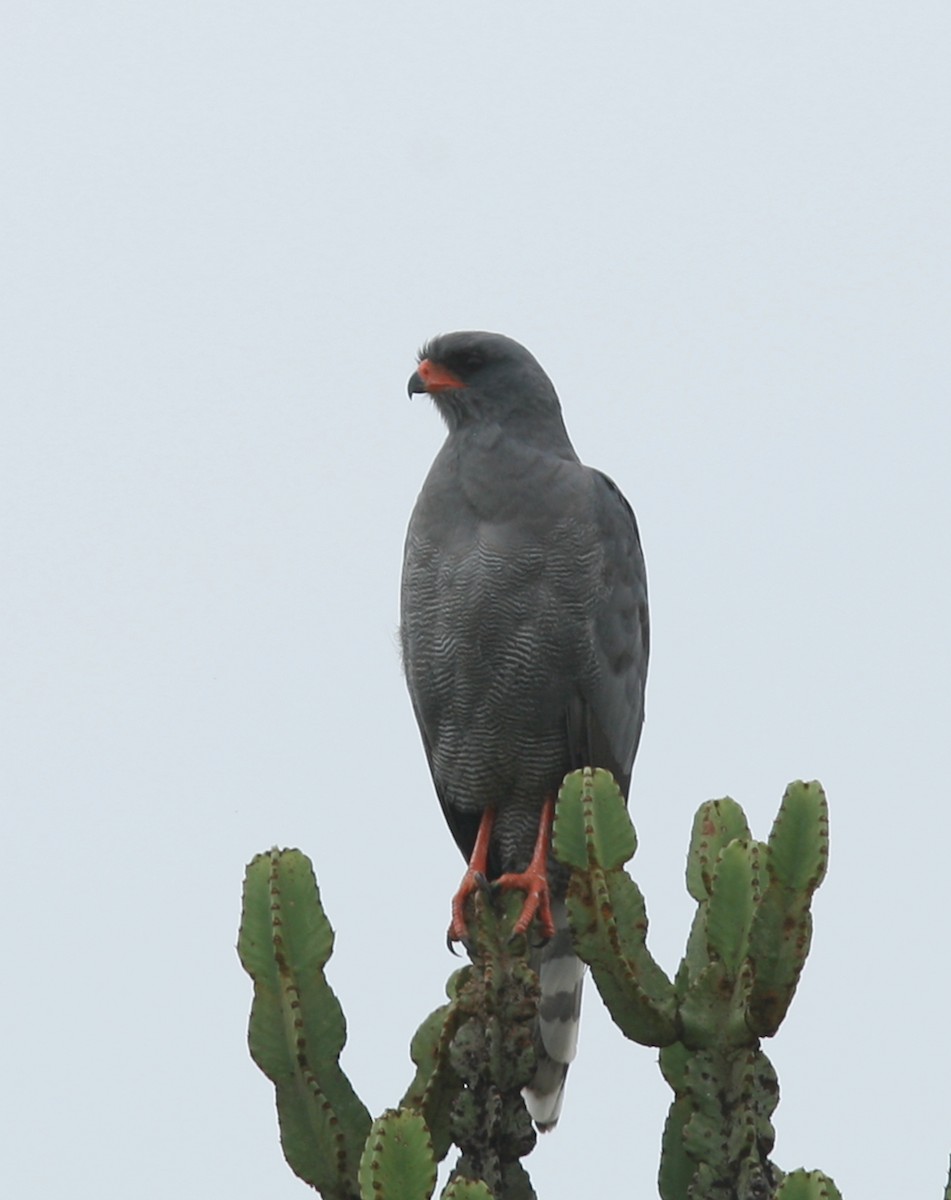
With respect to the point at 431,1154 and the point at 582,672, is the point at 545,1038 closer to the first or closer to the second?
the point at 582,672

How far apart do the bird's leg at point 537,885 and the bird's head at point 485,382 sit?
4.84ft

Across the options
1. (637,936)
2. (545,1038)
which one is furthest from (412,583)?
(637,936)

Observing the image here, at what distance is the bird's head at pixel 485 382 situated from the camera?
7023 mm

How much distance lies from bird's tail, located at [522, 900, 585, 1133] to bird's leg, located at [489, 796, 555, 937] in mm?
297

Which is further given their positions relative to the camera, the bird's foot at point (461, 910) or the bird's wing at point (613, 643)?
the bird's wing at point (613, 643)

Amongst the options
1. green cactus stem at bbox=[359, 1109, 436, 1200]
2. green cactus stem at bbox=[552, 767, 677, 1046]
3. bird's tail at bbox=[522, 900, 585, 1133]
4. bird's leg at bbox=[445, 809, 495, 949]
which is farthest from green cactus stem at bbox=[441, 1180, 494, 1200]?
bird's tail at bbox=[522, 900, 585, 1133]

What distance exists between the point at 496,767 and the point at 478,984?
179 centimetres

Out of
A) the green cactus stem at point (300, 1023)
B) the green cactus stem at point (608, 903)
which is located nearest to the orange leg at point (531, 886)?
the green cactus stem at point (608, 903)

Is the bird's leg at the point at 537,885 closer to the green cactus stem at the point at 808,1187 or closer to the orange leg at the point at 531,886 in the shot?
the orange leg at the point at 531,886

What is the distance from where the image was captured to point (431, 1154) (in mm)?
3971

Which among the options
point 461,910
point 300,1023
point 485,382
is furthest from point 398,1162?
point 485,382

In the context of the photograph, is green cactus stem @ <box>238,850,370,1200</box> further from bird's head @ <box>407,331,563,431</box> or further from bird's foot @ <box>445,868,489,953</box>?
bird's head @ <box>407,331,563,431</box>

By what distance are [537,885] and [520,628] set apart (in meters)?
0.88

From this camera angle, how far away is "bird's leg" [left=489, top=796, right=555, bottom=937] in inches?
250
